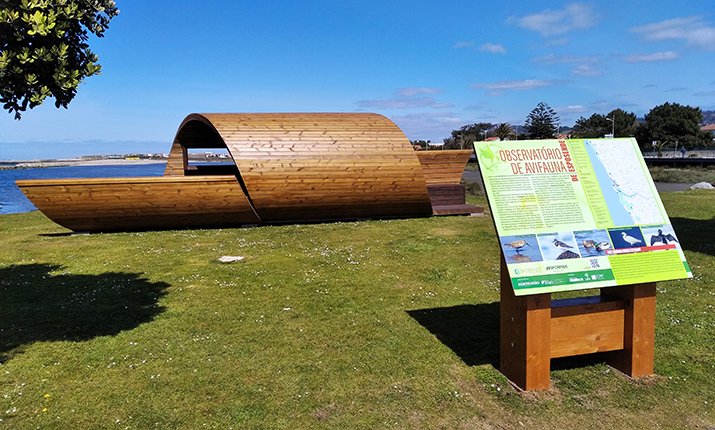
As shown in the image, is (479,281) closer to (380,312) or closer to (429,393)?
(380,312)

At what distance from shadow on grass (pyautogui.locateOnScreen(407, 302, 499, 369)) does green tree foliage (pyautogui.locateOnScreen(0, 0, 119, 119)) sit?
504cm

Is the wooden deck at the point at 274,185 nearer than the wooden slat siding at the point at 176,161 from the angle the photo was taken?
Yes

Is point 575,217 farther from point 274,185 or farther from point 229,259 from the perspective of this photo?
point 274,185

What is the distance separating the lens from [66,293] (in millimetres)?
8367

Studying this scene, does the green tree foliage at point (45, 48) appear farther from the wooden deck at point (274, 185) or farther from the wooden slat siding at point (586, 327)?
the wooden deck at point (274, 185)

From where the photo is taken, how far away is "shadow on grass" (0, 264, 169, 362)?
6.52 meters

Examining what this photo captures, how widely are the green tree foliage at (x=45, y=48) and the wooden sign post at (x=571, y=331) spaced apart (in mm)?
4788

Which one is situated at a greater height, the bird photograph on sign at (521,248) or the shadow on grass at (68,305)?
the bird photograph on sign at (521,248)

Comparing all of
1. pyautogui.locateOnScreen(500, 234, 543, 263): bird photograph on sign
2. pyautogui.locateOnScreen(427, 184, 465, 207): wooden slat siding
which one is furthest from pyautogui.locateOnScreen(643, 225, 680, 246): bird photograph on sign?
pyautogui.locateOnScreen(427, 184, 465, 207): wooden slat siding

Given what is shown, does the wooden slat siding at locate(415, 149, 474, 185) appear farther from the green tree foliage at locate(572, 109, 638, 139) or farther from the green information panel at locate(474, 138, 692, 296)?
the green tree foliage at locate(572, 109, 638, 139)

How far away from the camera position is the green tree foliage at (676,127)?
249ft

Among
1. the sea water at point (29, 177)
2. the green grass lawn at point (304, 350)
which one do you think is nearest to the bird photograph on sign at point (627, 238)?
the green grass lawn at point (304, 350)

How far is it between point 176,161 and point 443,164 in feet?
34.4

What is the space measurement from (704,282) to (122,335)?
30.5 ft
